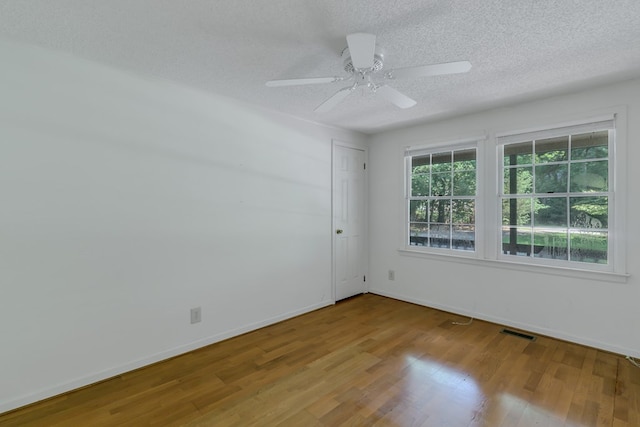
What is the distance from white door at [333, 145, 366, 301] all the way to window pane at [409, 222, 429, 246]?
74 centimetres

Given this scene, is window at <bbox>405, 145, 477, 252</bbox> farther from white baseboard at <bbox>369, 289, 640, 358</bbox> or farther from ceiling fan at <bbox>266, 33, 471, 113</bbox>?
ceiling fan at <bbox>266, 33, 471, 113</bbox>

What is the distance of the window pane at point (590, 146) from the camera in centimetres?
280

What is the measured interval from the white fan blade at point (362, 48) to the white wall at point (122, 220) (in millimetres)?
1710

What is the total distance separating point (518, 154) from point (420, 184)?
3.91 feet

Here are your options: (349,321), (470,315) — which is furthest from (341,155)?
(470,315)

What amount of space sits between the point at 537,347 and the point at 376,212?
8.07 feet

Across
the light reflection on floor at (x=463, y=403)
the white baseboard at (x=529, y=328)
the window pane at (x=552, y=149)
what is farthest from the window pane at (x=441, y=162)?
the light reflection on floor at (x=463, y=403)

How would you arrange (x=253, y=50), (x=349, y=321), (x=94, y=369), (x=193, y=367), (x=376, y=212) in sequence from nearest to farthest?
(x=253, y=50), (x=94, y=369), (x=193, y=367), (x=349, y=321), (x=376, y=212)

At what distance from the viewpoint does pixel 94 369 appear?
2275mm

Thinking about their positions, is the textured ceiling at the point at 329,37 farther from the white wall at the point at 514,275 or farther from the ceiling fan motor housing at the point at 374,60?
the white wall at the point at 514,275

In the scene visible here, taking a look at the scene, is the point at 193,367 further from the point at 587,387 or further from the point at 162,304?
the point at 587,387

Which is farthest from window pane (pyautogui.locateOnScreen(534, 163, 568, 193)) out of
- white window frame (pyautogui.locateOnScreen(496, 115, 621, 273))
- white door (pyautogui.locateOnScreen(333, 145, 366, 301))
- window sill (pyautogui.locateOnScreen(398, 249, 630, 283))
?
white door (pyautogui.locateOnScreen(333, 145, 366, 301))

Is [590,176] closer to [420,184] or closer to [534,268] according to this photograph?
[534,268]

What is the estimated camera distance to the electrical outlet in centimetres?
279
